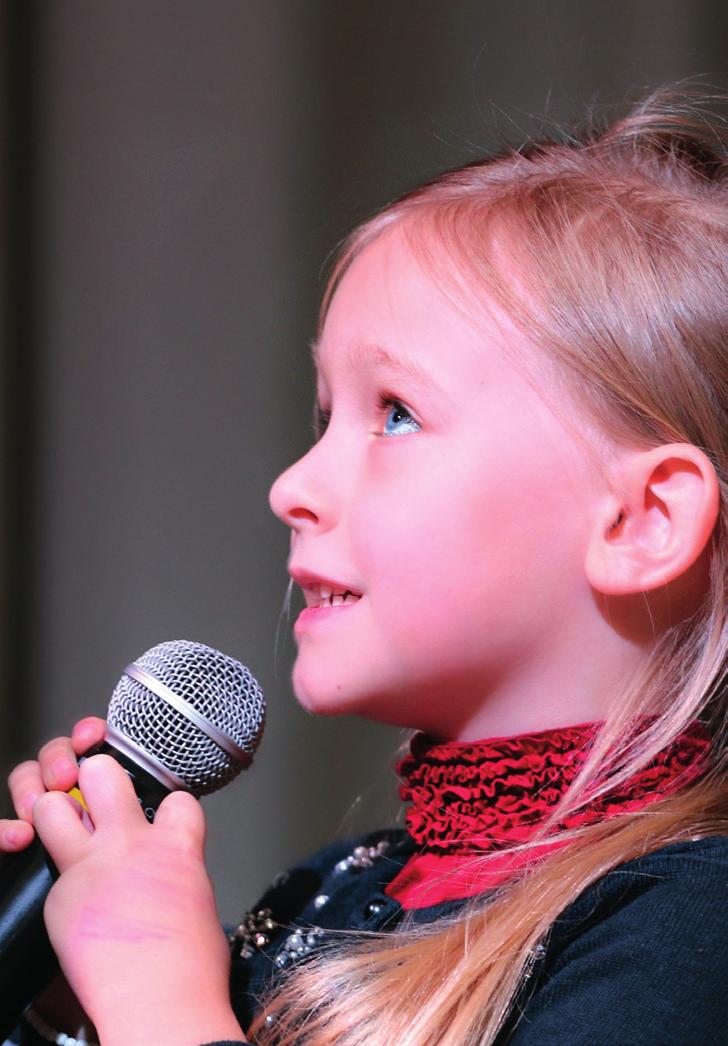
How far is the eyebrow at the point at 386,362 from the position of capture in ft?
2.47

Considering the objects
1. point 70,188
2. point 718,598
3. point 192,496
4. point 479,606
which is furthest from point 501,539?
point 70,188

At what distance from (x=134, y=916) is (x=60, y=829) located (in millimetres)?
64

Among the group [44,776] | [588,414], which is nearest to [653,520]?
[588,414]

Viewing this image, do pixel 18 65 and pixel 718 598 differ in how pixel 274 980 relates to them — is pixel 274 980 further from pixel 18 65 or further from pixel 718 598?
pixel 18 65

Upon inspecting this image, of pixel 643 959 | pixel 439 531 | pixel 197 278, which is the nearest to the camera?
pixel 643 959

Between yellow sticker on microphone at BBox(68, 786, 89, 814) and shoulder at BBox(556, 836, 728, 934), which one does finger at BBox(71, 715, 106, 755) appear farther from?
shoulder at BBox(556, 836, 728, 934)

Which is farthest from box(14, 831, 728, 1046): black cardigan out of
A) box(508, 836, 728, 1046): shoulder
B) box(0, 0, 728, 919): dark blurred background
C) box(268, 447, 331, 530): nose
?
box(0, 0, 728, 919): dark blurred background

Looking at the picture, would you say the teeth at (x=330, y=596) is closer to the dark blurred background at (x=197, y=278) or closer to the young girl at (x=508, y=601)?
the young girl at (x=508, y=601)

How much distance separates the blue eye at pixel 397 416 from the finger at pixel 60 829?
29 centimetres

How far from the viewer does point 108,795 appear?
0.68 meters

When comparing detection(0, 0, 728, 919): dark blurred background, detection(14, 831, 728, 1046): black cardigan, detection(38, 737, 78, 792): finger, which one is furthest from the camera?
detection(0, 0, 728, 919): dark blurred background

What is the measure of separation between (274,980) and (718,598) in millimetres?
368

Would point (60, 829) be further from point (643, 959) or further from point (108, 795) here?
point (643, 959)

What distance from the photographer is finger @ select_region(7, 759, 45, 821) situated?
0.77 m
